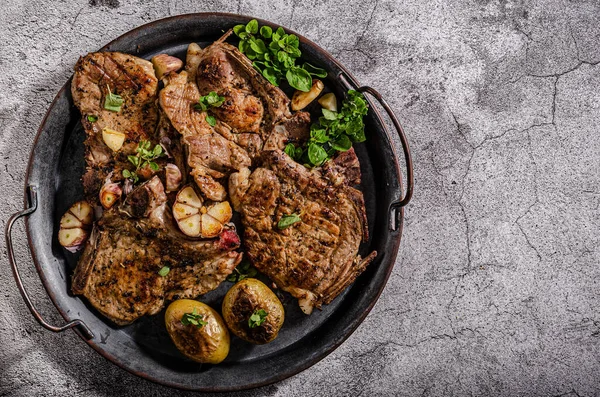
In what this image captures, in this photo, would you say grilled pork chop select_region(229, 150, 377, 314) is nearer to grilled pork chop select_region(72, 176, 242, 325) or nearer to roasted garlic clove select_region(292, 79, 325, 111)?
grilled pork chop select_region(72, 176, 242, 325)

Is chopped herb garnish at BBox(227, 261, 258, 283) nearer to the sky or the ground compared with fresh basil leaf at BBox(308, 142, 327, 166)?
nearer to the ground

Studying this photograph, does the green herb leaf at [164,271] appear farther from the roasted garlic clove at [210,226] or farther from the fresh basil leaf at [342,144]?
the fresh basil leaf at [342,144]

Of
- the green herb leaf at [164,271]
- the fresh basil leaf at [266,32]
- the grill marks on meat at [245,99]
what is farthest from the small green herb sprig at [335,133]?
the green herb leaf at [164,271]

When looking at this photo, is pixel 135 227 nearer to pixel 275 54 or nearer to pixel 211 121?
pixel 211 121

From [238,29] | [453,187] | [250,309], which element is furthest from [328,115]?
[250,309]

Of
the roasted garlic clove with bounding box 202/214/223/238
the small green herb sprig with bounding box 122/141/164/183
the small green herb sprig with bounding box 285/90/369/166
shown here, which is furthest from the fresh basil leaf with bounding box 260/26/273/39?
the roasted garlic clove with bounding box 202/214/223/238
